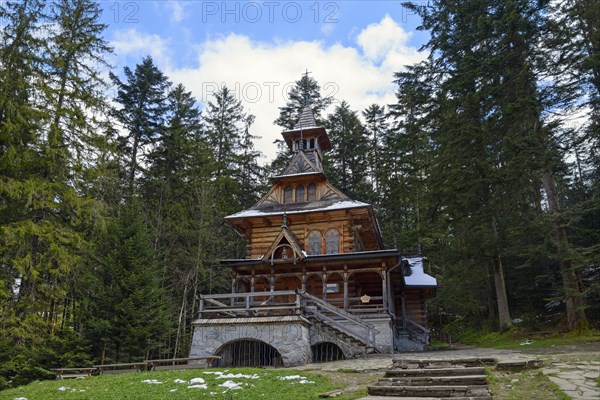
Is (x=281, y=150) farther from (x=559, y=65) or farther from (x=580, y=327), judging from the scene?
(x=580, y=327)

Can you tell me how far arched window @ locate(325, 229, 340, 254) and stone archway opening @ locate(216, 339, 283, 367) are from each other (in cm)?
744

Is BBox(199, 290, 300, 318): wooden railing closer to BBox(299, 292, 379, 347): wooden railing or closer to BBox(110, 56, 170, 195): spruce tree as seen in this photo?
BBox(299, 292, 379, 347): wooden railing

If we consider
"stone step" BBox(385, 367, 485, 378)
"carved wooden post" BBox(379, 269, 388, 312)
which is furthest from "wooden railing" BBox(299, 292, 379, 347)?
"stone step" BBox(385, 367, 485, 378)

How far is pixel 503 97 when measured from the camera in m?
22.9

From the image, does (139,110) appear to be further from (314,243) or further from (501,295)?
(501,295)

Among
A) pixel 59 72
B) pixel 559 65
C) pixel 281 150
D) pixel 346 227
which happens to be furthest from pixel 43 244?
pixel 281 150

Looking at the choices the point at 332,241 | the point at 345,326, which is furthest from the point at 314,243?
the point at 345,326

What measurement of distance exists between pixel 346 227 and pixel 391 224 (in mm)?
15787

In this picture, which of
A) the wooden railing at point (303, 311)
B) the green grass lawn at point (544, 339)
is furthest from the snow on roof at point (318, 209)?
the green grass lawn at point (544, 339)

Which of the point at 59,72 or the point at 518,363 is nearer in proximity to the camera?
the point at 518,363

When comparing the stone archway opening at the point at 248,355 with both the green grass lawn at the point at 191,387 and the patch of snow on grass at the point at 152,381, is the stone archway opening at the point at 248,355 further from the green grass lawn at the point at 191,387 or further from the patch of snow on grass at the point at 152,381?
the patch of snow on grass at the point at 152,381

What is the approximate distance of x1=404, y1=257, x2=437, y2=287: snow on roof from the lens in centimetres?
2683

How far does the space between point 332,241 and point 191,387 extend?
1564 cm

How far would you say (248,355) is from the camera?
1970 centimetres
